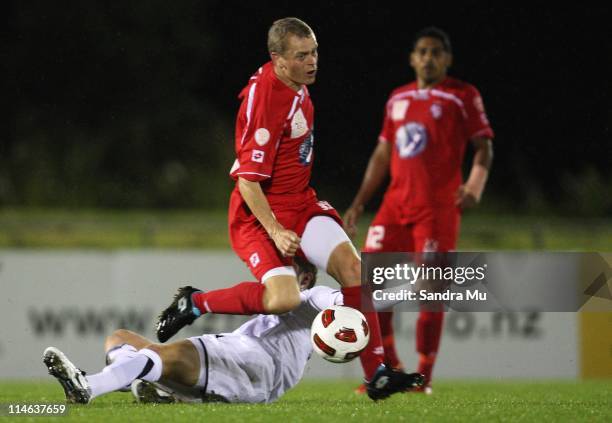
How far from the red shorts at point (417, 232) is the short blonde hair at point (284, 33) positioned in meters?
1.95

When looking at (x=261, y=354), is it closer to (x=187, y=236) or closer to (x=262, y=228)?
(x=262, y=228)

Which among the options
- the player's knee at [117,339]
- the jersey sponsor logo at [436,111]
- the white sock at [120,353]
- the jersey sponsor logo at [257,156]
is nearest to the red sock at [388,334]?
the jersey sponsor logo at [436,111]

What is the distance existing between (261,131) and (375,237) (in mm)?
1869

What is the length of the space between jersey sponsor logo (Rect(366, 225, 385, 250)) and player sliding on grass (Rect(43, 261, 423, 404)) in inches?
74.3

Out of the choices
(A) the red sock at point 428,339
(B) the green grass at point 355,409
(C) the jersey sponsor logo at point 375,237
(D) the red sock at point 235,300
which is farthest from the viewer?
(C) the jersey sponsor logo at point 375,237

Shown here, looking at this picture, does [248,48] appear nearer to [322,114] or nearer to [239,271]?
[322,114]

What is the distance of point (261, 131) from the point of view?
5.95 metres

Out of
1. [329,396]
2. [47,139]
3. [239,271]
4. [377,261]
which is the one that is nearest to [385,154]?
[377,261]

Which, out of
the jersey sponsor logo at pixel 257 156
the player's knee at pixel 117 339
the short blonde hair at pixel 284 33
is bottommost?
the player's knee at pixel 117 339

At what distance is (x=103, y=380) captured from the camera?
4.82m

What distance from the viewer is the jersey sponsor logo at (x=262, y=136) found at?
19.5ft

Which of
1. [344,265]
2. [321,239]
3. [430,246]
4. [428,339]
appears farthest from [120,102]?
[344,265]

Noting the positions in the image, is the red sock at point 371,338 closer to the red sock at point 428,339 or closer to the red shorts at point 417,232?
the red sock at point 428,339

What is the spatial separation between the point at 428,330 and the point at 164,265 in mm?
4363
